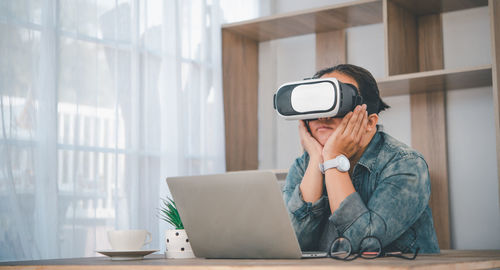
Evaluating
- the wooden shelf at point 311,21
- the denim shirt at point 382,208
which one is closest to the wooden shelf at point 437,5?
the wooden shelf at point 311,21

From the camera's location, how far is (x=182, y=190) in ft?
4.18

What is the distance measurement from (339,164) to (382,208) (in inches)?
6.0

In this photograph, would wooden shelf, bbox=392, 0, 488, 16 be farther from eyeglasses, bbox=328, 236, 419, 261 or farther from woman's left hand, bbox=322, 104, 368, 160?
eyeglasses, bbox=328, 236, 419, 261

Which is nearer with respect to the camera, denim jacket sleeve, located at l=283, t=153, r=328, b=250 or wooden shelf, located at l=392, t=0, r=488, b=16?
denim jacket sleeve, located at l=283, t=153, r=328, b=250

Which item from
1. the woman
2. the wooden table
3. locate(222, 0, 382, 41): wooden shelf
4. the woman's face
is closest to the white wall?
locate(222, 0, 382, 41): wooden shelf

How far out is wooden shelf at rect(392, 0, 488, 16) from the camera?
276cm

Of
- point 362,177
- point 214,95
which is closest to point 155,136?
point 214,95

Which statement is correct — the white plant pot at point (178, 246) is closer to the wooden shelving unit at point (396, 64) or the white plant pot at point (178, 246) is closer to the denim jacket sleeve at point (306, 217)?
the denim jacket sleeve at point (306, 217)

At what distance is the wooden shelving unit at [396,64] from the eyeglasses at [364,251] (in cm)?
124

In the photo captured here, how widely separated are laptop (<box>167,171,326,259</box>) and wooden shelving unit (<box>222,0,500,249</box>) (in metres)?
1.55

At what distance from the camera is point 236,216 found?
121 centimetres

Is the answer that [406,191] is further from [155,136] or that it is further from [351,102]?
[155,136]

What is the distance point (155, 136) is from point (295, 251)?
5.20ft

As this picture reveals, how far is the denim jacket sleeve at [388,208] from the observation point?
54.1 inches
